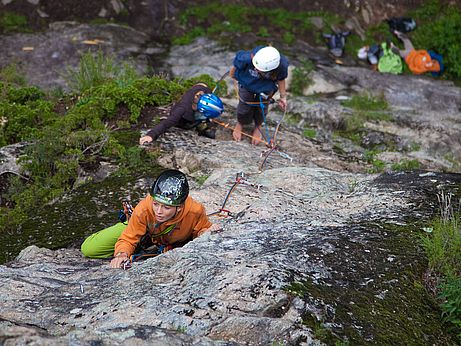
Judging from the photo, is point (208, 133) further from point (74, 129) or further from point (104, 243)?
point (104, 243)


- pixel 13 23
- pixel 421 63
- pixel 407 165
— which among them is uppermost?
pixel 13 23

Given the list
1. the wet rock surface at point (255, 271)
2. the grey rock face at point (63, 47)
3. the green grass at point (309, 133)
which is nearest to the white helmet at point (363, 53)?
the grey rock face at point (63, 47)

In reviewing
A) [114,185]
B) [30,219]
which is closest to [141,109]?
[114,185]

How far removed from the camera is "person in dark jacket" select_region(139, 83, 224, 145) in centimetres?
841

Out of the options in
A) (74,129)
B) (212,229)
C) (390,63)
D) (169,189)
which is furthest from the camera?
(390,63)

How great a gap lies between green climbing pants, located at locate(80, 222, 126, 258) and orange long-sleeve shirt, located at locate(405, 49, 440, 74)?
38.9ft

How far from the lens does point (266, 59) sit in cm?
825

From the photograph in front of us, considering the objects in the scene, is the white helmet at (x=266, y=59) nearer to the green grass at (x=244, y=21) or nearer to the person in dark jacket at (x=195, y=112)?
the person in dark jacket at (x=195, y=112)

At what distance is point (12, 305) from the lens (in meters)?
4.04

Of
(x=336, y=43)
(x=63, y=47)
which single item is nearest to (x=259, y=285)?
(x=63, y=47)

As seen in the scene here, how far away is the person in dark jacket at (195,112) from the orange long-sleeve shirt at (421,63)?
8411mm

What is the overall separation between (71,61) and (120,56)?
3.95 feet

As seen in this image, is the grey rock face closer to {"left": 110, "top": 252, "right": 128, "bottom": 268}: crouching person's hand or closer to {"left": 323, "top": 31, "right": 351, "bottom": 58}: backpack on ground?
{"left": 323, "top": 31, "right": 351, "bottom": 58}: backpack on ground

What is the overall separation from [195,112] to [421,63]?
8801 mm
